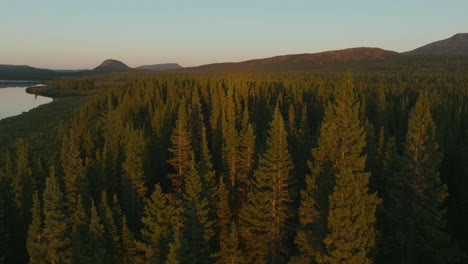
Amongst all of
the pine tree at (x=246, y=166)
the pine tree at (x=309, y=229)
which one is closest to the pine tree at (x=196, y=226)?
the pine tree at (x=309, y=229)

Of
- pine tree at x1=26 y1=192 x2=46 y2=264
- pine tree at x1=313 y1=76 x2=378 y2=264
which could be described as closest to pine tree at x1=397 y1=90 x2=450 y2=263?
pine tree at x1=313 y1=76 x2=378 y2=264

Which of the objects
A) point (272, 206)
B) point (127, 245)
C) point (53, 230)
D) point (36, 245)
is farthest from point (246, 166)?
point (36, 245)

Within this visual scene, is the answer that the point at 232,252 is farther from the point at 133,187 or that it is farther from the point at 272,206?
the point at 133,187

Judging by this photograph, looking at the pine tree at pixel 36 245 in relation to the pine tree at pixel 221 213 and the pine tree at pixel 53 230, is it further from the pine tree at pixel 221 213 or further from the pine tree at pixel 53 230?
the pine tree at pixel 221 213

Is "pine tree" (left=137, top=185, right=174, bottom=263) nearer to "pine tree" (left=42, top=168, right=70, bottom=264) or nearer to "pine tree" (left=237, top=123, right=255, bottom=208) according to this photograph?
"pine tree" (left=42, top=168, right=70, bottom=264)

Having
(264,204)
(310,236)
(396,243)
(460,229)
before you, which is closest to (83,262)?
(264,204)
